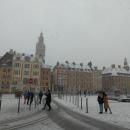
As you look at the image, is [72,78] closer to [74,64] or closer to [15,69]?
[74,64]

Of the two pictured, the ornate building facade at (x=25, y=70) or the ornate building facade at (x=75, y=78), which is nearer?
the ornate building facade at (x=25, y=70)

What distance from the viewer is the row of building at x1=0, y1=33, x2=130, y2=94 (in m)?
95.9

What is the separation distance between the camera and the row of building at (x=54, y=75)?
95875mm

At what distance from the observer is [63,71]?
403ft

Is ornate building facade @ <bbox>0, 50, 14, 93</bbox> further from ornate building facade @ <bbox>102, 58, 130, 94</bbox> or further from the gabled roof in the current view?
the gabled roof

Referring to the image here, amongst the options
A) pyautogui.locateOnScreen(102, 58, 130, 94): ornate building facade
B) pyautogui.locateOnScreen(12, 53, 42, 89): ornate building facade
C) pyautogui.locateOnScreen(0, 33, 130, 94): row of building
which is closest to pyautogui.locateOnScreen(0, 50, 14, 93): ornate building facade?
pyautogui.locateOnScreen(0, 33, 130, 94): row of building

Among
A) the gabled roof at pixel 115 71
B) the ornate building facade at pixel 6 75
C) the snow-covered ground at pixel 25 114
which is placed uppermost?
the gabled roof at pixel 115 71

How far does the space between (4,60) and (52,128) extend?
319 ft

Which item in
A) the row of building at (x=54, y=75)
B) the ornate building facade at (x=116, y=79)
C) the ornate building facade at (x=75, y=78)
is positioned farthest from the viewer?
the ornate building facade at (x=116, y=79)

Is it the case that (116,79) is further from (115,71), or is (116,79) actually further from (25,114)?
(25,114)

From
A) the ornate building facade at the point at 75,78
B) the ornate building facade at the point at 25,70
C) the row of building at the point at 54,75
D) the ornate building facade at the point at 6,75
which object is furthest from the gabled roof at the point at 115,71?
the ornate building facade at the point at 6,75

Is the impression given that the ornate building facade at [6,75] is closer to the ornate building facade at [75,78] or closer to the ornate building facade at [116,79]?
the ornate building facade at [75,78]

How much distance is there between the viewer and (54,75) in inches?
5094

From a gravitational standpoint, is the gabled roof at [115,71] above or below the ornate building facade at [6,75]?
above
